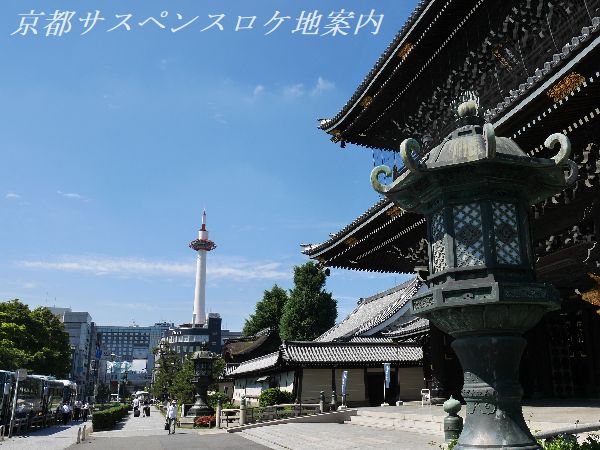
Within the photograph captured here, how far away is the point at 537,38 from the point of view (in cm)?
1247

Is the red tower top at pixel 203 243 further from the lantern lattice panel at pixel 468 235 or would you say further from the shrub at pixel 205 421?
the lantern lattice panel at pixel 468 235

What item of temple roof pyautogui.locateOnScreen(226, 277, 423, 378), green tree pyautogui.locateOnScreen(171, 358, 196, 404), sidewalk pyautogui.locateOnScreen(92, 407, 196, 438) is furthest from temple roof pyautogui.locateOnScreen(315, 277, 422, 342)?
sidewalk pyautogui.locateOnScreen(92, 407, 196, 438)

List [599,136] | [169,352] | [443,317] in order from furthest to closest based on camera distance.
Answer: [169,352] → [599,136] → [443,317]

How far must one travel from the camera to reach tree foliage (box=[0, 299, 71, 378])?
4788 cm

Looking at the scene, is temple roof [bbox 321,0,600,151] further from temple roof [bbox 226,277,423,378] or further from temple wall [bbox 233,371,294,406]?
temple wall [bbox 233,371,294,406]

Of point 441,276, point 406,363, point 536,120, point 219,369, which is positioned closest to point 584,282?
point 536,120

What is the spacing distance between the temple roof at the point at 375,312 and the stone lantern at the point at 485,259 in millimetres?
31534

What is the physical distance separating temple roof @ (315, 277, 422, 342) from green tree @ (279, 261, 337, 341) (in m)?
4.11

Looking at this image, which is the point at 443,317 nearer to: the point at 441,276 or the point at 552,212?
the point at 441,276

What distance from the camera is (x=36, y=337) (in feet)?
170

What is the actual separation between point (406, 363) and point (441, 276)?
31.5m

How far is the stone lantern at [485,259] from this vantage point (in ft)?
15.4

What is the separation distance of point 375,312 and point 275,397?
1881 cm

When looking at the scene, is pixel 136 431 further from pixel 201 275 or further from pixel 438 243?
pixel 201 275
